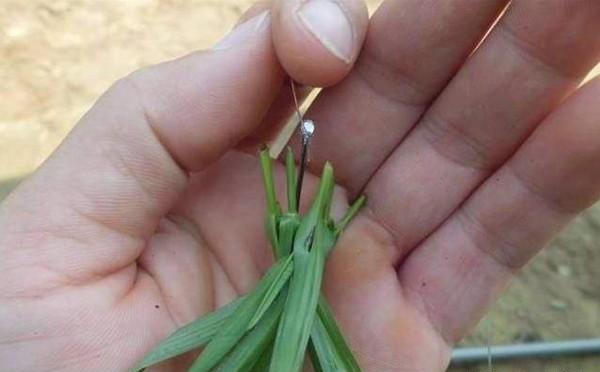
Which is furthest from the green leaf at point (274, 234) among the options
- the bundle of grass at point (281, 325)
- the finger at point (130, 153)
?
the finger at point (130, 153)

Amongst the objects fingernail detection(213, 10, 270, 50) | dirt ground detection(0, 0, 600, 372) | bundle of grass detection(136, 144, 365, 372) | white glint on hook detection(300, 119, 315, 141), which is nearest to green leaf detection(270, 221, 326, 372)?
bundle of grass detection(136, 144, 365, 372)

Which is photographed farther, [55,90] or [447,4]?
[55,90]

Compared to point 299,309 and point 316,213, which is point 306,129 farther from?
point 299,309

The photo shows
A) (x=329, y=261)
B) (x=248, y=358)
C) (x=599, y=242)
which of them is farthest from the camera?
(x=599, y=242)

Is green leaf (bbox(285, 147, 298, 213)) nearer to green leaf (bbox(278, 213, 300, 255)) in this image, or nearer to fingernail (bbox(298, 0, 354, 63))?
green leaf (bbox(278, 213, 300, 255))

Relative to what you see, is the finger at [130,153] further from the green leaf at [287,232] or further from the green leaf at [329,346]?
the green leaf at [329,346]

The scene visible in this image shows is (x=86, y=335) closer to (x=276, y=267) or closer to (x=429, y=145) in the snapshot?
(x=276, y=267)

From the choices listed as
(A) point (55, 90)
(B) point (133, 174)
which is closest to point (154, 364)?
(B) point (133, 174)
